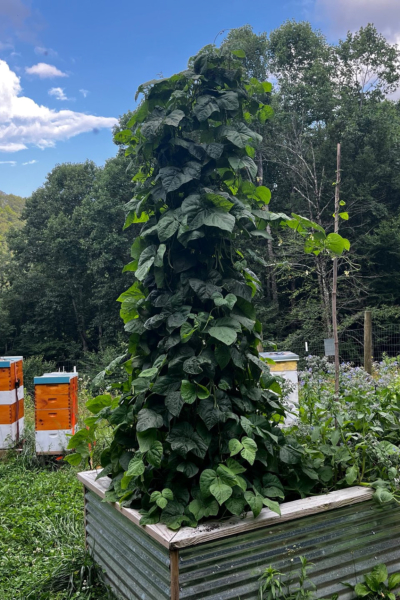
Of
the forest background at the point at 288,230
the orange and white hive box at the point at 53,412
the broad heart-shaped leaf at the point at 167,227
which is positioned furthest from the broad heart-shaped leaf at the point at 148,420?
the forest background at the point at 288,230

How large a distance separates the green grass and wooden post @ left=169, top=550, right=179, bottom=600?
25.6 inches

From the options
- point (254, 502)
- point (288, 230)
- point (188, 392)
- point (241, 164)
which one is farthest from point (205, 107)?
point (288, 230)

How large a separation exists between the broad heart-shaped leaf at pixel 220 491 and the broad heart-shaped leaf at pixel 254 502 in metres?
0.09

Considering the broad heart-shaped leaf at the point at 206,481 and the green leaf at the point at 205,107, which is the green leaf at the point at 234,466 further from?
the green leaf at the point at 205,107

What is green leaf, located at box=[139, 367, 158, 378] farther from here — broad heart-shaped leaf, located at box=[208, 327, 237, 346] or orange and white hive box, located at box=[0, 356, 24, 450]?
orange and white hive box, located at box=[0, 356, 24, 450]

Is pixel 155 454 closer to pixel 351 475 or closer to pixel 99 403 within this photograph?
pixel 99 403

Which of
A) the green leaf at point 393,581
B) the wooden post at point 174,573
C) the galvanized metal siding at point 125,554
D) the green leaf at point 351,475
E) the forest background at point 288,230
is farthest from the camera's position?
the forest background at point 288,230

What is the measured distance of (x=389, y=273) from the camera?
49.0 ft

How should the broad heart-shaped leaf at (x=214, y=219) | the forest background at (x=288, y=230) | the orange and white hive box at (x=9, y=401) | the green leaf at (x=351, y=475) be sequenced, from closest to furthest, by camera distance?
the broad heart-shaped leaf at (x=214, y=219)
the green leaf at (x=351, y=475)
the orange and white hive box at (x=9, y=401)
the forest background at (x=288, y=230)

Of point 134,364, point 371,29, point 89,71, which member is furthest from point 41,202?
point 134,364

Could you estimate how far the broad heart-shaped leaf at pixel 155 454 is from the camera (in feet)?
5.38

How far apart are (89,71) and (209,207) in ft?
60.5

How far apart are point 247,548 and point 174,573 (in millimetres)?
276

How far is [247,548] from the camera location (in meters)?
1.61
